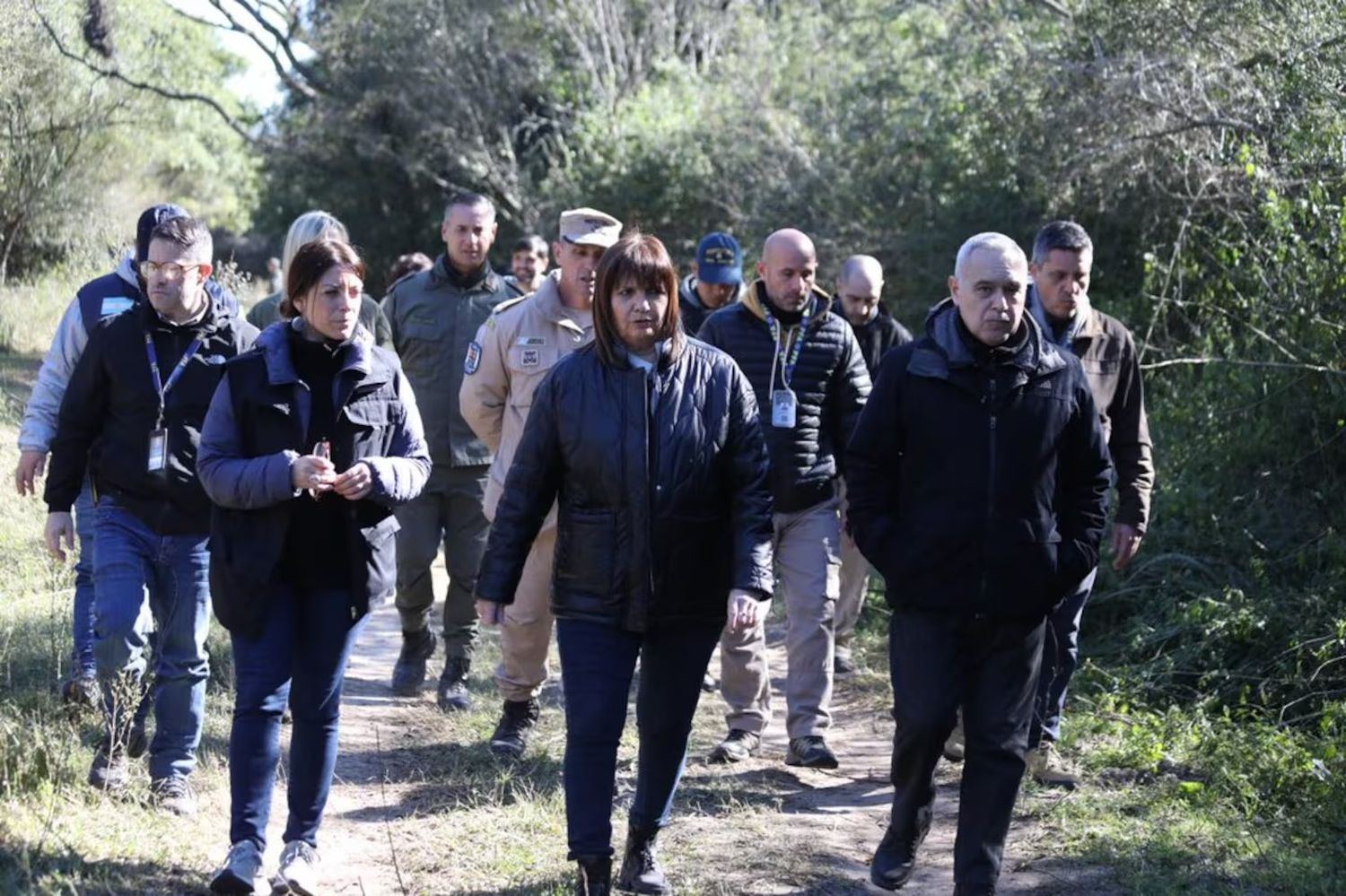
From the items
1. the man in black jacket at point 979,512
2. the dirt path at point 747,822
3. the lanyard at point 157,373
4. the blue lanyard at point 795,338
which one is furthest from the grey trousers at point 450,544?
the man in black jacket at point 979,512

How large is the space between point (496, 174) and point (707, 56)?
417 cm

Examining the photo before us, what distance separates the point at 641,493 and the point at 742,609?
0.49m

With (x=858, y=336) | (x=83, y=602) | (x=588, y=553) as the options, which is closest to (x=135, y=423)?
(x=83, y=602)

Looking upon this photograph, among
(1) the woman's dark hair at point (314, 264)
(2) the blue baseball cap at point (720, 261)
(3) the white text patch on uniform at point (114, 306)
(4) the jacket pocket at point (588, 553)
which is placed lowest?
(4) the jacket pocket at point (588, 553)

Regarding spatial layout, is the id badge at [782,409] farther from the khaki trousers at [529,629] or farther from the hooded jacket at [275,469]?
the hooded jacket at [275,469]

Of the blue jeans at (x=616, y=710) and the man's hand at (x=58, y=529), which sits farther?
the man's hand at (x=58, y=529)

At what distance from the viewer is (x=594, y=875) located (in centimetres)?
512

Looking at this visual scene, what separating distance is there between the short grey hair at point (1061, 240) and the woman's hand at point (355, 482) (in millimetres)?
2959

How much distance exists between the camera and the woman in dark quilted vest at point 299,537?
5.00 meters

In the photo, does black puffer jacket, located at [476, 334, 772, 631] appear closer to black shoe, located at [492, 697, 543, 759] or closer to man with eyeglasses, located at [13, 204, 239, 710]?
man with eyeglasses, located at [13, 204, 239, 710]

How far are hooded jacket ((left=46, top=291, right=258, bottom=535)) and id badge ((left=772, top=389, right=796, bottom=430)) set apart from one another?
2.36 meters

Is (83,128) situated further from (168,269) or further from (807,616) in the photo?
(807,616)

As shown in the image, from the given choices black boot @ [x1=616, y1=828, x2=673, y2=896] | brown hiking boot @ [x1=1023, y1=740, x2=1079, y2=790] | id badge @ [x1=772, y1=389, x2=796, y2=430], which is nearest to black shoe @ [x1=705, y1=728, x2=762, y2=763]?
brown hiking boot @ [x1=1023, y1=740, x2=1079, y2=790]

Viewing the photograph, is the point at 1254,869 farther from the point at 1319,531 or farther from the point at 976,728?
the point at 1319,531
